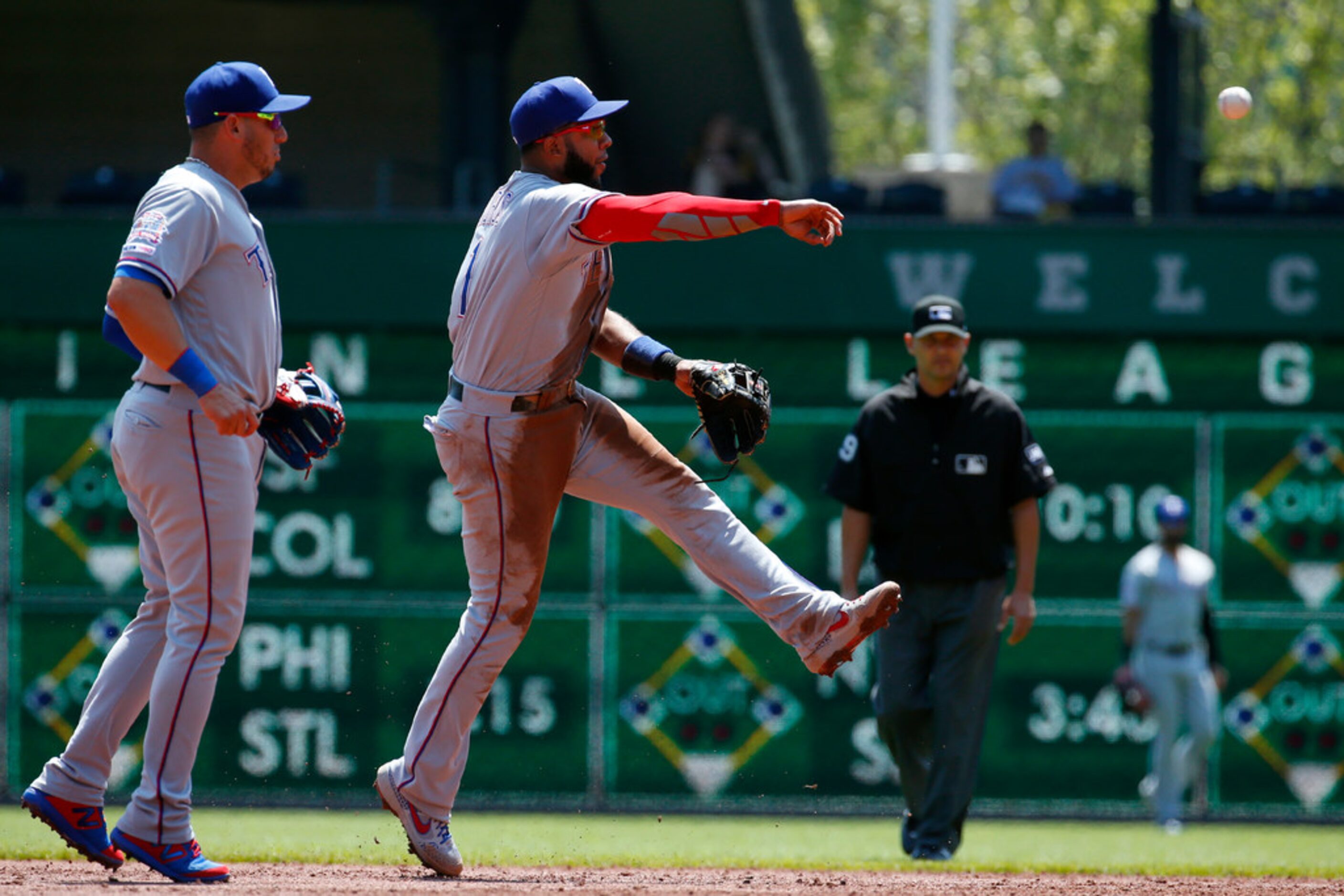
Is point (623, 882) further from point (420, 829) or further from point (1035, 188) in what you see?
point (1035, 188)

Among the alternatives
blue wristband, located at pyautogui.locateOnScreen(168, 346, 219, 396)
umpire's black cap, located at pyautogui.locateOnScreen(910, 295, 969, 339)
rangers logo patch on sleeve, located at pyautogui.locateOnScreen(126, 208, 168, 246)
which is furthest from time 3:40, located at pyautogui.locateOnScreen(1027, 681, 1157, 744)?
rangers logo patch on sleeve, located at pyautogui.locateOnScreen(126, 208, 168, 246)

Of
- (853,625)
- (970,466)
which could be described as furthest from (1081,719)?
(853,625)

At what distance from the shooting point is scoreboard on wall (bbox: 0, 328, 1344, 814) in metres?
11.0

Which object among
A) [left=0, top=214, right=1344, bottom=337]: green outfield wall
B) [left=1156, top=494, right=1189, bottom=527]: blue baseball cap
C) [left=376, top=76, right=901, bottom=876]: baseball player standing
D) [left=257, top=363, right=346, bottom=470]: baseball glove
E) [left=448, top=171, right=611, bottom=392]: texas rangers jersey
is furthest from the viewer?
[left=0, top=214, right=1344, bottom=337]: green outfield wall

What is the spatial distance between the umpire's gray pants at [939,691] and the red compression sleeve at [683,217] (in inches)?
107

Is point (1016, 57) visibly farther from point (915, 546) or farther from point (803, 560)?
point (915, 546)

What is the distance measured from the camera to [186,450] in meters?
5.06

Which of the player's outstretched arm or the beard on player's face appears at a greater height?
the beard on player's face

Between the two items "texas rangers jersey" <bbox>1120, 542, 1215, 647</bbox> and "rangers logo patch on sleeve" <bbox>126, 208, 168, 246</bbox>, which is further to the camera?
"texas rangers jersey" <bbox>1120, 542, 1215, 647</bbox>

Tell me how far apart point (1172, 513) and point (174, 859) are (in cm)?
723

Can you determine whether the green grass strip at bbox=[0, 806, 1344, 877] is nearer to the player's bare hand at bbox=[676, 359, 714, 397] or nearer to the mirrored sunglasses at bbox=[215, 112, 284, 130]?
the player's bare hand at bbox=[676, 359, 714, 397]

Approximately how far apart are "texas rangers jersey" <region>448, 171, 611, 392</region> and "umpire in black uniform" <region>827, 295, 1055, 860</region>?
2.22 metres

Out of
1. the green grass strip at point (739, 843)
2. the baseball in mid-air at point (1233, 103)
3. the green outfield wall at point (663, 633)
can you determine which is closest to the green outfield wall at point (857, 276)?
the green outfield wall at point (663, 633)

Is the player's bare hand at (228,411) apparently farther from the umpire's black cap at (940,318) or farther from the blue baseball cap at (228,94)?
the umpire's black cap at (940,318)
